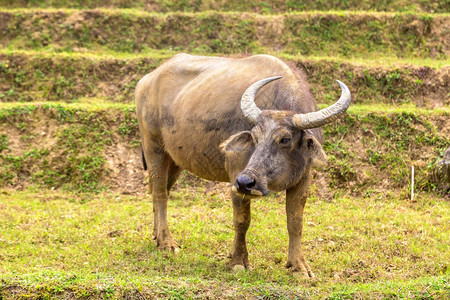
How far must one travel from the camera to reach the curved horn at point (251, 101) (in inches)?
225

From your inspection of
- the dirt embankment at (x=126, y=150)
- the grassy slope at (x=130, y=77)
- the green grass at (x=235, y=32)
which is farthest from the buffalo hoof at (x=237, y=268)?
the green grass at (x=235, y=32)

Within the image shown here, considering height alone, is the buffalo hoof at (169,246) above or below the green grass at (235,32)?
below

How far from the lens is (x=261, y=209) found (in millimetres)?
8992

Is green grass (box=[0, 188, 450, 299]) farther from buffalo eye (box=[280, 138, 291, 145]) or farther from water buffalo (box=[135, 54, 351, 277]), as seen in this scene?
buffalo eye (box=[280, 138, 291, 145])

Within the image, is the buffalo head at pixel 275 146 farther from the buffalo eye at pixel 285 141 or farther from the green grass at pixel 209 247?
the green grass at pixel 209 247

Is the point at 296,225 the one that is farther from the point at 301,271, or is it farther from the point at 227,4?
the point at 227,4

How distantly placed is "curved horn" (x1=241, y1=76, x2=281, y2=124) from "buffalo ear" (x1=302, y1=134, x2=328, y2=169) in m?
0.54

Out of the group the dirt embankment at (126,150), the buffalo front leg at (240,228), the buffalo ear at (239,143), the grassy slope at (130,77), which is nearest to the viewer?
the buffalo ear at (239,143)

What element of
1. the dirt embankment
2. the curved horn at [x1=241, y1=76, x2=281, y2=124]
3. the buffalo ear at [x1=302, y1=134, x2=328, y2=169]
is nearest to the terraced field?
the dirt embankment

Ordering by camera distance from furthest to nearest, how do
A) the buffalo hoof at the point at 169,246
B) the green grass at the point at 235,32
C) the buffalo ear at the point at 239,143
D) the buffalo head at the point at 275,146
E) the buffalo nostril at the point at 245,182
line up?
the green grass at the point at 235,32 < the buffalo hoof at the point at 169,246 < the buffalo ear at the point at 239,143 < the buffalo head at the point at 275,146 < the buffalo nostril at the point at 245,182

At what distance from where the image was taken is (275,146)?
5.53 m

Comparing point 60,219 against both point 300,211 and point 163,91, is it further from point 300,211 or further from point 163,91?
point 300,211

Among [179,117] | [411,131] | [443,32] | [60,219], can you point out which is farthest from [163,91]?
[443,32]

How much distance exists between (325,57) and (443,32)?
3.11 m
